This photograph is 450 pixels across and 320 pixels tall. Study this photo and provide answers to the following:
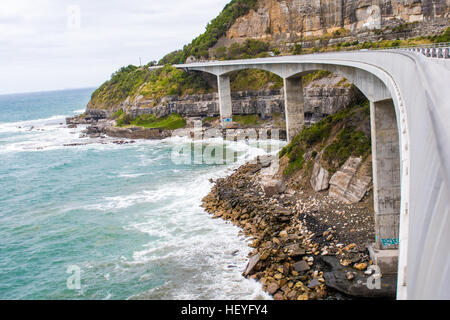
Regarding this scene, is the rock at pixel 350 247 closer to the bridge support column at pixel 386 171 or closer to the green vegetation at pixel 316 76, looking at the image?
the bridge support column at pixel 386 171

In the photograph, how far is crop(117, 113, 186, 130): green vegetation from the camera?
77.4m

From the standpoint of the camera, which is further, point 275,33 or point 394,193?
point 275,33

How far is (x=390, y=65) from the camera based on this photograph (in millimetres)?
19844

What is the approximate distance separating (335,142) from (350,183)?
5.24 metres

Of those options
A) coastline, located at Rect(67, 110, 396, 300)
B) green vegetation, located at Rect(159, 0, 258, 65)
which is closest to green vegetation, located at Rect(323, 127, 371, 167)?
coastline, located at Rect(67, 110, 396, 300)

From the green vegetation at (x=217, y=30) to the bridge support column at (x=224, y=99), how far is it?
22.9 metres

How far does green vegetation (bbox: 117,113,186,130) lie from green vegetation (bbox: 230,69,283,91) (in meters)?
11.9

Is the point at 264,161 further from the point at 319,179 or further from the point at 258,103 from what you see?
the point at 258,103

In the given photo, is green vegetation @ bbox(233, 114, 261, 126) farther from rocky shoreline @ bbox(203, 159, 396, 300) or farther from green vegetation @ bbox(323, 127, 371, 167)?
green vegetation @ bbox(323, 127, 371, 167)

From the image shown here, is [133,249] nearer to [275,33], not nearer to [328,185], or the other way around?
[328,185]

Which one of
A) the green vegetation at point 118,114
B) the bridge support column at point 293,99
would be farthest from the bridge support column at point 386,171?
the green vegetation at point 118,114
